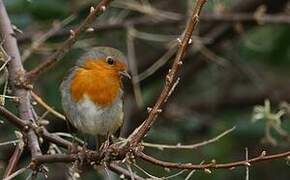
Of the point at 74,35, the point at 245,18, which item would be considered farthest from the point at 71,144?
the point at 245,18

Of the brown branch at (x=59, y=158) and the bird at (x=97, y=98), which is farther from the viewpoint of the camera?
the bird at (x=97, y=98)

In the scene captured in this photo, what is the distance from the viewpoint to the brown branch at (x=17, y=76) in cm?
283

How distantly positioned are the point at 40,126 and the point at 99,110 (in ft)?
1.74

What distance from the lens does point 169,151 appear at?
5008mm

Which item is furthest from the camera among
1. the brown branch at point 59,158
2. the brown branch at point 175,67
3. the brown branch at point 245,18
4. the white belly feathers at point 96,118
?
the brown branch at point 245,18

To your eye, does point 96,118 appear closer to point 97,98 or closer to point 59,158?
point 97,98

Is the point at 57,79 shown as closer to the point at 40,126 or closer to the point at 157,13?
the point at 157,13

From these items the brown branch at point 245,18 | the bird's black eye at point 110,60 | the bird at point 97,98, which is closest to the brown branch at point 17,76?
the bird at point 97,98

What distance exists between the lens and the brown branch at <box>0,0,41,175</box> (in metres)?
2.83

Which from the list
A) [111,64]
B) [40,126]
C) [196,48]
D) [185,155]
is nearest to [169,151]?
[185,155]

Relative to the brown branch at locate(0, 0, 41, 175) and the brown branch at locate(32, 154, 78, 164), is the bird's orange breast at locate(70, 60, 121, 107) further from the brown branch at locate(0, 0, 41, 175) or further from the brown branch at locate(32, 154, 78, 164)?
the brown branch at locate(32, 154, 78, 164)

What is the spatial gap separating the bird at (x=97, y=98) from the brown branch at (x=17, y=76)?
386 mm

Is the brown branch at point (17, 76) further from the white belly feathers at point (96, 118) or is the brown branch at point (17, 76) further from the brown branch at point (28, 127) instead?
the white belly feathers at point (96, 118)

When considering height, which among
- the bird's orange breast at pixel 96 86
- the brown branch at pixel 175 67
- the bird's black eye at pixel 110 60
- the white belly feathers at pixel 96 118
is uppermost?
the bird's black eye at pixel 110 60
